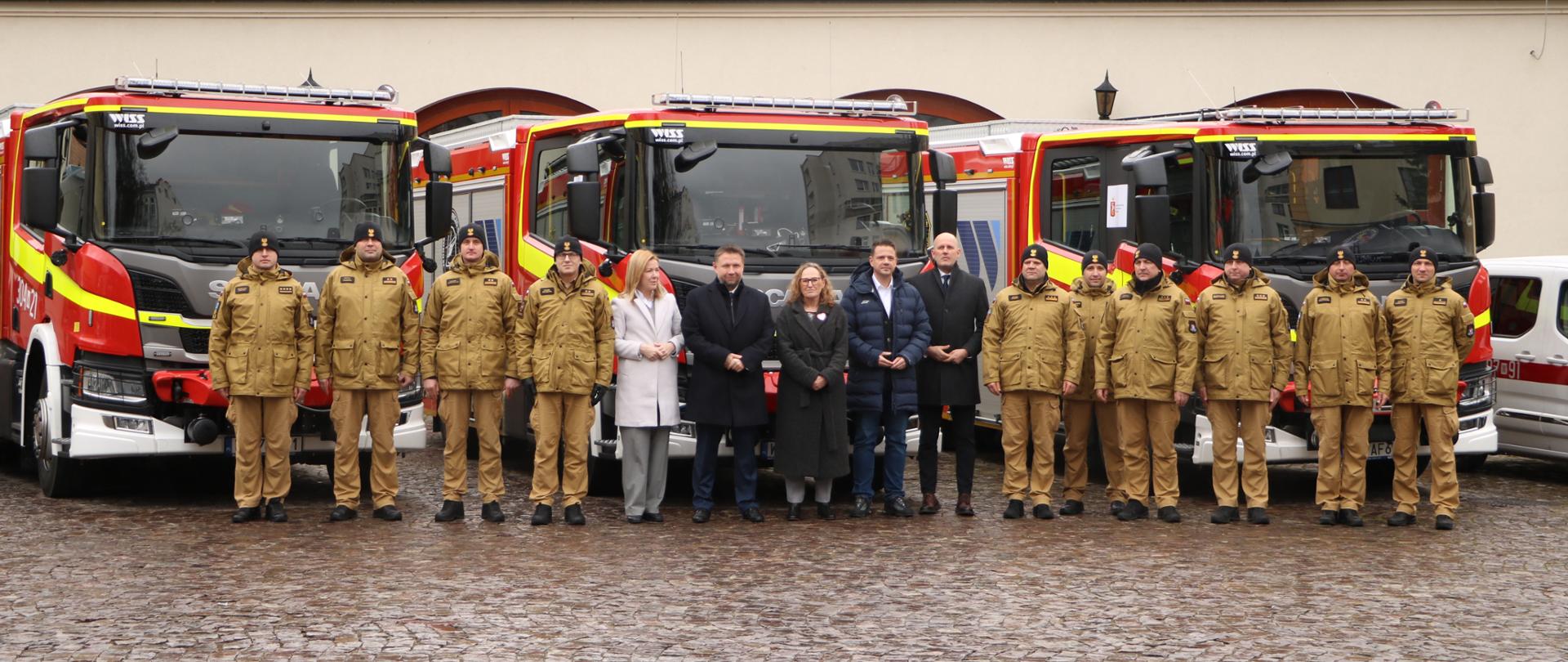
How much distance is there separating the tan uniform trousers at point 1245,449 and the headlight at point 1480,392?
1959mm

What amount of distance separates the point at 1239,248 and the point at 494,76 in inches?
524

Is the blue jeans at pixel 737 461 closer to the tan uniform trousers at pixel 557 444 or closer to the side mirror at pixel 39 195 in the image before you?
the tan uniform trousers at pixel 557 444

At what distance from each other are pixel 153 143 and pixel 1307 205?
7034mm

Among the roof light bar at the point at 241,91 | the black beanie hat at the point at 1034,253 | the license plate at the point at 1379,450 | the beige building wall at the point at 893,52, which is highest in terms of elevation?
the beige building wall at the point at 893,52

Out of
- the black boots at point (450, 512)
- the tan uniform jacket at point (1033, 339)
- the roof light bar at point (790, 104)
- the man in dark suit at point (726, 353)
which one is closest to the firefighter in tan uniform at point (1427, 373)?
the tan uniform jacket at point (1033, 339)

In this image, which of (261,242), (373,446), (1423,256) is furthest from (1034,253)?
(261,242)

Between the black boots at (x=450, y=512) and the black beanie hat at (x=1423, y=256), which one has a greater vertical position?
the black beanie hat at (x=1423, y=256)

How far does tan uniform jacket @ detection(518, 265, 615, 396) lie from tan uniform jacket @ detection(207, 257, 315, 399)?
1.31 meters

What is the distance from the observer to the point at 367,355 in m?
11.0

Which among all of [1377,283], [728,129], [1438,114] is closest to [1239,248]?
[1377,283]

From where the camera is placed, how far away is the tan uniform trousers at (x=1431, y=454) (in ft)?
37.3

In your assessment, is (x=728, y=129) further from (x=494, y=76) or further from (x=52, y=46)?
(x=52, y=46)

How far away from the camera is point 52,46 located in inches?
878

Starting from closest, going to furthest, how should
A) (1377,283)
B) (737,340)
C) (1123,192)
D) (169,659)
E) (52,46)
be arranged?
1. (169,659)
2. (737,340)
3. (1377,283)
4. (1123,192)
5. (52,46)
